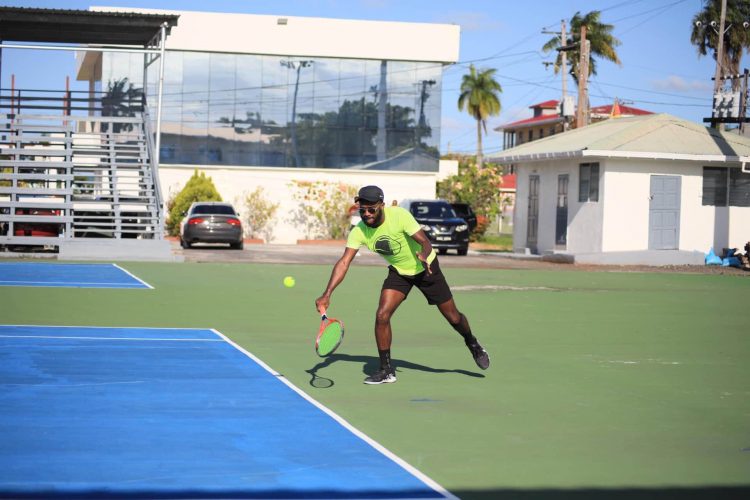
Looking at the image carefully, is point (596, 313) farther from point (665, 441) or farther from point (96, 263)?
point (96, 263)

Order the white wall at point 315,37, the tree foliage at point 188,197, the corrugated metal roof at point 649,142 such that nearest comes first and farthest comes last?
the corrugated metal roof at point 649,142 < the tree foliage at point 188,197 < the white wall at point 315,37

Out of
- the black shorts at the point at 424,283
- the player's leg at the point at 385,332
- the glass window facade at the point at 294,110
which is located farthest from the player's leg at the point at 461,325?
the glass window facade at the point at 294,110

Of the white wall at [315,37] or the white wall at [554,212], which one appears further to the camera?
the white wall at [315,37]

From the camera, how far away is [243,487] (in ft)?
22.2

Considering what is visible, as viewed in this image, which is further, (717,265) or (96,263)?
(717,265)

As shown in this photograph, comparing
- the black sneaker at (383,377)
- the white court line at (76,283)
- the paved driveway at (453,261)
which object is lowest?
the black sneaker at (383,377)

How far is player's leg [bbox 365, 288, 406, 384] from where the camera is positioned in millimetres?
10750

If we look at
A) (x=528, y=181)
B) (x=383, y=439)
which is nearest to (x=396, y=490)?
(x=383, y=439)

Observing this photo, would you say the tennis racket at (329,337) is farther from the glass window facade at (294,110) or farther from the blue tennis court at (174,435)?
the glass window facade at (294,110)

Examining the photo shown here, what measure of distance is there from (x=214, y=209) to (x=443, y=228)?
793 cm

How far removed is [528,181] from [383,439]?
32.6 metres

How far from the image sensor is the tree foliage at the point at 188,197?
155 ft

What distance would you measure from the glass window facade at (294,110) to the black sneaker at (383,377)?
4087 cm

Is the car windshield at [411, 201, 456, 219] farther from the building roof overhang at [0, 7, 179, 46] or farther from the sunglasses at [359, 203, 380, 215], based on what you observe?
the sunglasses at [359, 203, 380, 215]
